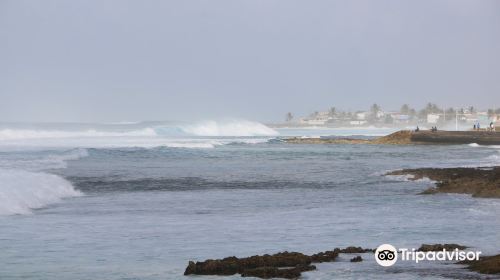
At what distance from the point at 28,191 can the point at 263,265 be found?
480 inches

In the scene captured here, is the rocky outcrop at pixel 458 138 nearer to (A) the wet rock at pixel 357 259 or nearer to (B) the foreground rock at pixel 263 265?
(A) the wet rock at pixel 357 259

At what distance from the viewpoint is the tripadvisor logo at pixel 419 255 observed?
496 inches

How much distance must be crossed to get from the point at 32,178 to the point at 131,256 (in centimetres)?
1330

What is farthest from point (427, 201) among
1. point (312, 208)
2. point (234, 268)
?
point (234, 268)

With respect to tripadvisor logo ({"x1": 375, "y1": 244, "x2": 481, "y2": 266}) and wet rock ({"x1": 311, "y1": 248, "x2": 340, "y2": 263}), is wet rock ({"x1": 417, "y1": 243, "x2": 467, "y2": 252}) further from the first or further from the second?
wet rock ({"x1": 311, "y1": 248, "x2": 340, "y2": 263})

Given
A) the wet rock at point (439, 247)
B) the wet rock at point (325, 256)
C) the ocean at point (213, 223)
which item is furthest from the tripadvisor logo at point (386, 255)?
the wet rock at point (325, 256)

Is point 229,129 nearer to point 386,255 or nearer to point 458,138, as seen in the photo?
point 458,138

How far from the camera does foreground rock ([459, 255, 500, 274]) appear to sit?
36.9 ft

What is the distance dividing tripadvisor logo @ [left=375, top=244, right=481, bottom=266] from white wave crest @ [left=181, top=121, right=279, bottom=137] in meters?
147

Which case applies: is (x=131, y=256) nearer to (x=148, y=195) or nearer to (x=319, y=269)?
(x=319, y=269)

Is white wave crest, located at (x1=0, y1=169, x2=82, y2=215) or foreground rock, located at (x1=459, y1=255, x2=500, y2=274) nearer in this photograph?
foreground rock, located at (x1=459, y1=255, x2=500, y2=274)

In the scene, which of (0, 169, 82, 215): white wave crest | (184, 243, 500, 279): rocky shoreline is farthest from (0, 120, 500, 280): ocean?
(184, 243, 500, 279): rocky shoreline

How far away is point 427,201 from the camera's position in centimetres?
2220

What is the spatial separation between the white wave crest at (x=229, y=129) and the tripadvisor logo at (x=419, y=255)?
147198 mm
